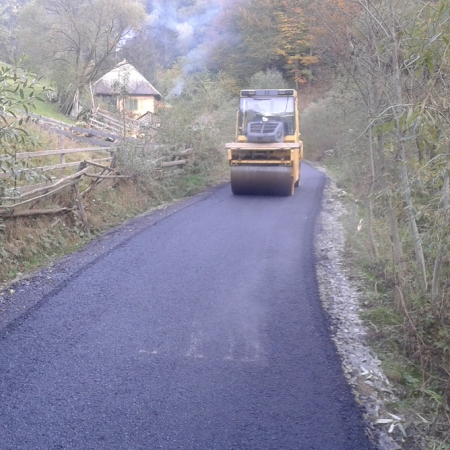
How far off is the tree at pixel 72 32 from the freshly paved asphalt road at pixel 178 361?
25150 mm

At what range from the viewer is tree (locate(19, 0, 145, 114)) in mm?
30359

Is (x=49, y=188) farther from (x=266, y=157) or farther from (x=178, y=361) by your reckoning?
(x=266, y=157)

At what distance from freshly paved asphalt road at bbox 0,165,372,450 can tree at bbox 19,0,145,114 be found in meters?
25.2

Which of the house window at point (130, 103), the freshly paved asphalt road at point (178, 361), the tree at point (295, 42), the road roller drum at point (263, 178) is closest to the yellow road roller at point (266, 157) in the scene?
the road roller drum at point (263, 178)

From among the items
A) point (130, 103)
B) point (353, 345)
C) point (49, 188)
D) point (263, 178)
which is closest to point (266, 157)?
point (263, 178)

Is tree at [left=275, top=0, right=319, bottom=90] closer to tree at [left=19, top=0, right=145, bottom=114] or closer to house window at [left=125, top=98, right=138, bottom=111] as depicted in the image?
house window at [left=125, top=98, right=138, bottom=111]

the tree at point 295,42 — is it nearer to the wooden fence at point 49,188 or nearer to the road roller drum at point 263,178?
the road roller drum at point 263,178

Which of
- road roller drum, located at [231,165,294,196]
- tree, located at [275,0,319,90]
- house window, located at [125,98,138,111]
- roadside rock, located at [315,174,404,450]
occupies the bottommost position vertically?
roadside rock, located at [315,174,404,450]

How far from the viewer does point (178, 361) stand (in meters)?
5.02

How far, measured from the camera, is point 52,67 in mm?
31438

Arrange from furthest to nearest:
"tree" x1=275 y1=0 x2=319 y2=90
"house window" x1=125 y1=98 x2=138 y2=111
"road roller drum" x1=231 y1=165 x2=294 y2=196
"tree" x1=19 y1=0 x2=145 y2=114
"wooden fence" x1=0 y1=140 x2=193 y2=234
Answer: "tree" x1=19 y1=0 x2=145 y2=114
"tree" x1=275 y1=0 x2=319 y2=90
"house window" x1=125 y1=98 x2=138 y2=111
"road roller drum" x1=231 y1=165 x2=294 y2=196
"wooden fence" x1=0 y1=140 x2=193 y2=234

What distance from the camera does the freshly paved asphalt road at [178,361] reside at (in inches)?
155

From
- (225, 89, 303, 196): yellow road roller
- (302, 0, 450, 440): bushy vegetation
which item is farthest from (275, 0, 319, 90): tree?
(302, 0, 450, 440): bushy vegetation

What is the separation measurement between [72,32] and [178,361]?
1157 inches
